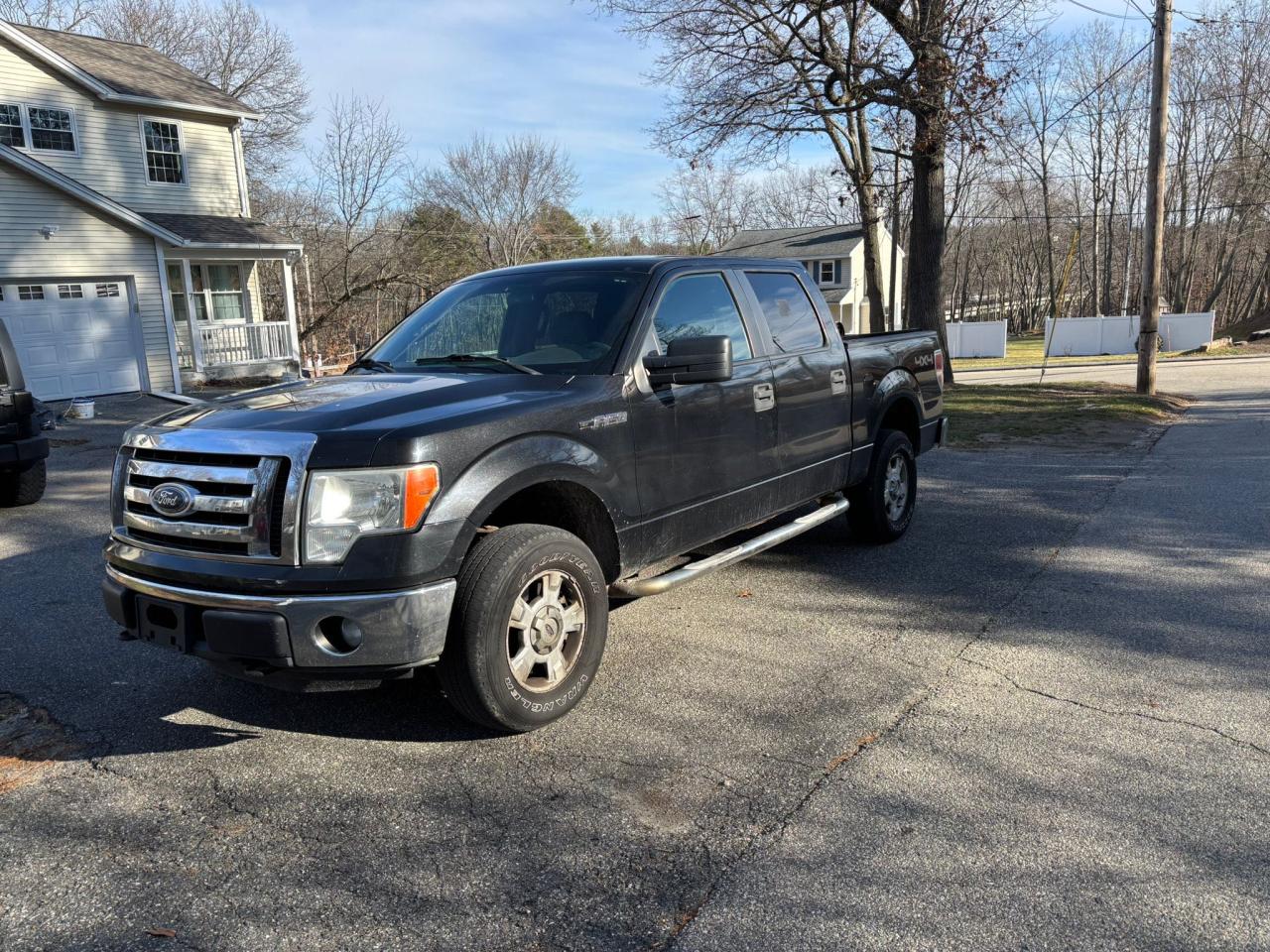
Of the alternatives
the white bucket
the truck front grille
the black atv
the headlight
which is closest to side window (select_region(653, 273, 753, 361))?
the headlight

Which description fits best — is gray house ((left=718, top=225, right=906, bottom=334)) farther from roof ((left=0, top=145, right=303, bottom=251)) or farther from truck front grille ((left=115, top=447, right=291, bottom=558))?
truck front grille ((left=115, top=447, right=291, bottom=558))

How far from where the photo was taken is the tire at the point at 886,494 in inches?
250

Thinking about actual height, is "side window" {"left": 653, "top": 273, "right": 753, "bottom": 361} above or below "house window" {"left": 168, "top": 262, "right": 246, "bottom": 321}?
below

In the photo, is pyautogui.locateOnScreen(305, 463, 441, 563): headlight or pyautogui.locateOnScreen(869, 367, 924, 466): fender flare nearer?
pyautogui.locateOnScreen(305, 463, 441, 563): headlight

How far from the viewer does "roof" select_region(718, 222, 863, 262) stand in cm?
4994

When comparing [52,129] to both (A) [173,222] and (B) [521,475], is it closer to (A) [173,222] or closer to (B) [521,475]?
(A) [173,222]

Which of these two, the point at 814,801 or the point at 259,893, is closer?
the point at 259,893

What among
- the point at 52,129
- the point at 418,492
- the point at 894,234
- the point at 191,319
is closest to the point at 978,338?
the point at 894,234

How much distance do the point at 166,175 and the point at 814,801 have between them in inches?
892

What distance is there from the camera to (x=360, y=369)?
15.9ft

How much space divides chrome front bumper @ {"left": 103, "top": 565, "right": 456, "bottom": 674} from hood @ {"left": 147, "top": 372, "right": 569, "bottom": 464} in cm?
53

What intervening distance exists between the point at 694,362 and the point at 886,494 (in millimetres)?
2871

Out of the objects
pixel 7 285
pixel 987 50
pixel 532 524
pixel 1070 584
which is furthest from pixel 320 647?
pixel 7 285

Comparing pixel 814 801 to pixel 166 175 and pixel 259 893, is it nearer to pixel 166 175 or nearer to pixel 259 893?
pixel 259 893
